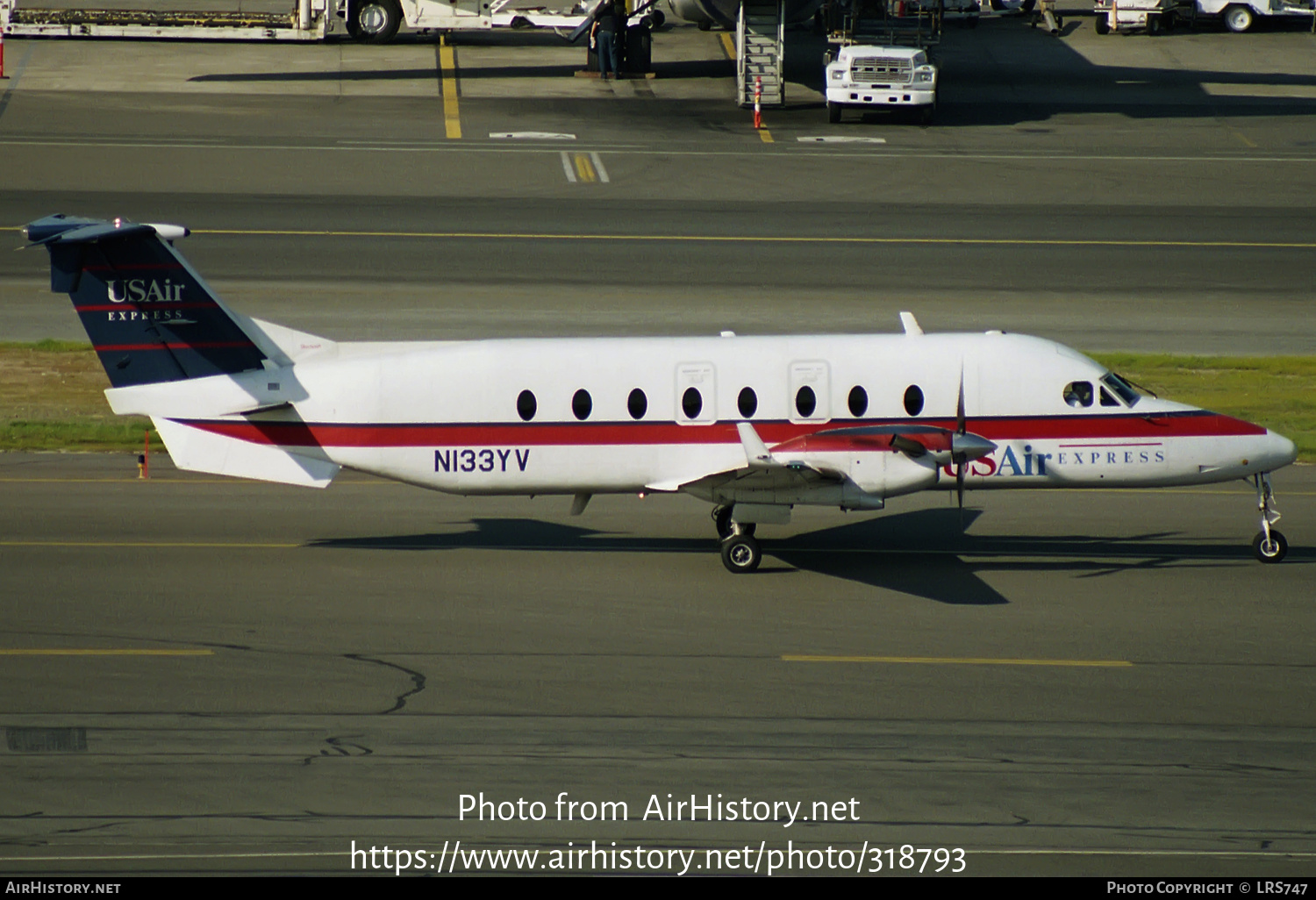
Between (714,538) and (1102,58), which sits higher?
(1102,58)

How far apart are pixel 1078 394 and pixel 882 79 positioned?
106 ft

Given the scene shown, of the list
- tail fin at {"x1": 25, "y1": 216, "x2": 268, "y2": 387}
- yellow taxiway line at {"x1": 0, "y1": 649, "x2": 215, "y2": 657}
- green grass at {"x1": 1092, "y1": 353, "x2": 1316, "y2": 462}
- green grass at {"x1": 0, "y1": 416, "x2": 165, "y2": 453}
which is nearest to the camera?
yellow taxiway line at {"x1": 0, "y1": 649, "x2": 215, "y2": 657}

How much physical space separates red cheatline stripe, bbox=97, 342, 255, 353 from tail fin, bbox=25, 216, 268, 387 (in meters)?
0.01

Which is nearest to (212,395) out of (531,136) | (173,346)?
(173,346)

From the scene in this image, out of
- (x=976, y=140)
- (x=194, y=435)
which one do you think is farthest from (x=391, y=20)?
(x=194, y=435)

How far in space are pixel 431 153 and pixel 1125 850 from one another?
37.6 meters

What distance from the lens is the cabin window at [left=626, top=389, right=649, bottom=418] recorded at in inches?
725

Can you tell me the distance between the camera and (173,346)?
18.5m

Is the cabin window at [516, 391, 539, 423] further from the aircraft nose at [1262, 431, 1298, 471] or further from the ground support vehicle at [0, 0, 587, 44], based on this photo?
the ground support vehicle at [0, 0, 587, 44]

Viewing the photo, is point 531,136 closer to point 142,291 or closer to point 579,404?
point 142,291

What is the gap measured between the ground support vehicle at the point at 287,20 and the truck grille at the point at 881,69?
1351 cm

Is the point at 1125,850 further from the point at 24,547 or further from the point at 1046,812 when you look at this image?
the point at 24,547

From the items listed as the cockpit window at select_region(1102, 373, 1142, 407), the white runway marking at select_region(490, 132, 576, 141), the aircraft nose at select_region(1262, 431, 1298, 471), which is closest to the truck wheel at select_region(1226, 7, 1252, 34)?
the white runway marking at select_region(490, 132, 576, 141)

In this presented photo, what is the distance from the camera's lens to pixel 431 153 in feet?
150
